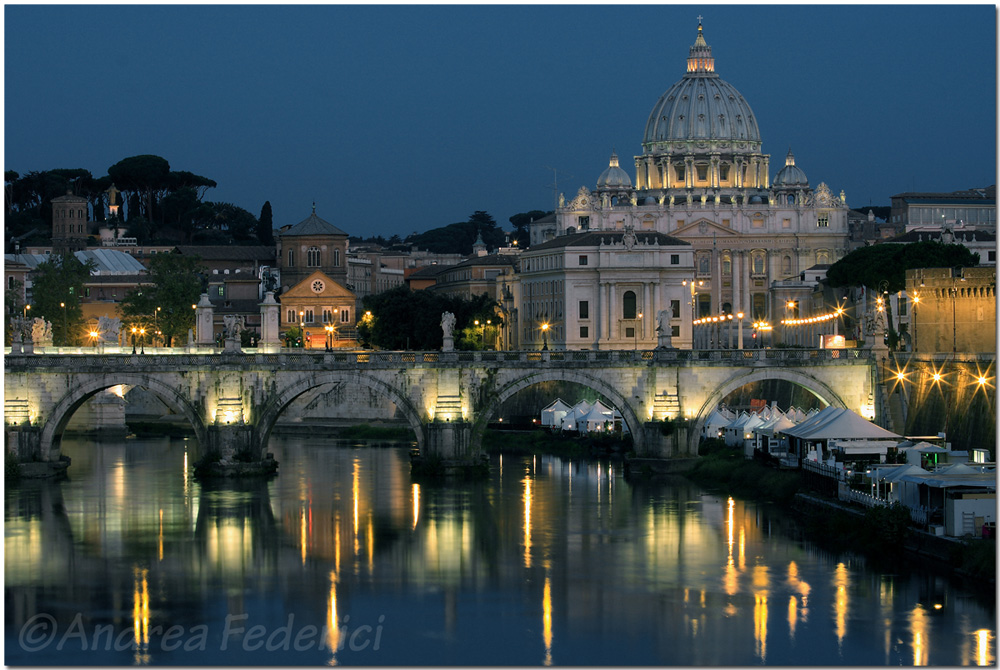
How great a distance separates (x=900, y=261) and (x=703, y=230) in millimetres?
64905

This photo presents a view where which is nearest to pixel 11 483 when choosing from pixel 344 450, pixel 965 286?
pixel 344 450

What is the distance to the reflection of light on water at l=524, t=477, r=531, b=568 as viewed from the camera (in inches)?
1729

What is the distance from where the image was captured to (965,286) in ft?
187

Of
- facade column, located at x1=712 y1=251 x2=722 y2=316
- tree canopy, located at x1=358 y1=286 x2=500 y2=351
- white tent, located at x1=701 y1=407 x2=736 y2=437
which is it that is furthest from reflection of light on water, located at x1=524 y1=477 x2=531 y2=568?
facade column, located at x1=712 y1=251 x2=722 y2=316

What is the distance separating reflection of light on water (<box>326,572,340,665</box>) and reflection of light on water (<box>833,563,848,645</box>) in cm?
1018

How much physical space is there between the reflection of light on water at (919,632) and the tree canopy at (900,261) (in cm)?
4435

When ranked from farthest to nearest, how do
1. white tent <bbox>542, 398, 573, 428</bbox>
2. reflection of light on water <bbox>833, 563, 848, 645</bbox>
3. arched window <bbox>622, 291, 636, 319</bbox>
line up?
1. arched window <bbox>622, 291, 636, 319</bbox>
2. white tent <bbox>542, 398, 573, 428</bbox>
3. reflection of light on water <bbox>833, 563, 848, 645</bbox>

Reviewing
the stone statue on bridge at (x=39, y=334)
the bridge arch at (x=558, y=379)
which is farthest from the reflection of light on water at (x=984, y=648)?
the stone statue on bridge at (x=39, y=334)

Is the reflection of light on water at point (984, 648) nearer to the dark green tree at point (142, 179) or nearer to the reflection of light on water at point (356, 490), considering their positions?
the reflection of light on water at point (356, 490)

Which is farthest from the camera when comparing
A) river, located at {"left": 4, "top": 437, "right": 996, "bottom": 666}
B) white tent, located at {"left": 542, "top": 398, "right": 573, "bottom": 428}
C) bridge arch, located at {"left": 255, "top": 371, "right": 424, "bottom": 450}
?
white tent, located at {"left": 542, "top": 398, "right": 573, "bottom": 428}

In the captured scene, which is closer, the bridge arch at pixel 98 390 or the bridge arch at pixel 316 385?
the bridge arch at pixel 98 390

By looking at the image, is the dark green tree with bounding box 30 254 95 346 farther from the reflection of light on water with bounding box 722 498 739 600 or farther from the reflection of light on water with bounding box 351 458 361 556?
the reflection of light on water with bounding box 722 498 739 600

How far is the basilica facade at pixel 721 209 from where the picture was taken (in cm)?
15062

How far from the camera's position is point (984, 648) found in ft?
109
